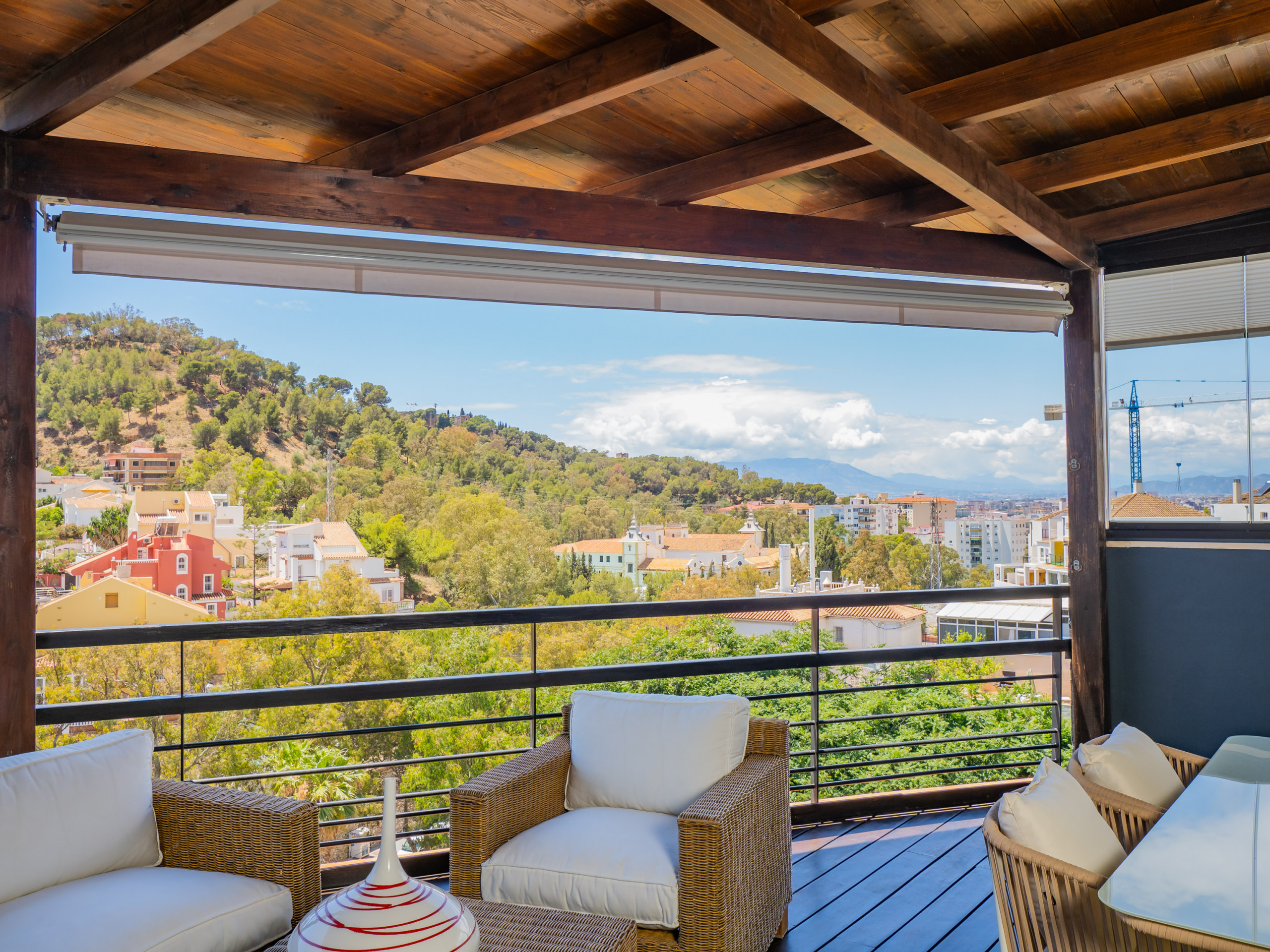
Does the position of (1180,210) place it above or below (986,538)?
above

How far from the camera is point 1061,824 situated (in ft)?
5.31

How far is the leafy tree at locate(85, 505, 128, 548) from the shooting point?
1118 centimetres

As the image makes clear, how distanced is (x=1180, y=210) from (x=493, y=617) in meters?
3.20

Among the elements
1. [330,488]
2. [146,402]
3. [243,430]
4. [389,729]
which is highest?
[146,402]

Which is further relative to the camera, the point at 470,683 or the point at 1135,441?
the point at 1135,441

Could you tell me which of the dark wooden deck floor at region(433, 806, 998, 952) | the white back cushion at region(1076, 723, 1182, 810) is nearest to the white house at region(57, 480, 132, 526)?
the dark wooden deck floor at region(433, 806, 998, 952)

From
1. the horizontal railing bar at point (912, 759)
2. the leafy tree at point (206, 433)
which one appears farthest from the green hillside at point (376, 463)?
the horizontal railing bar at point (912, 759)

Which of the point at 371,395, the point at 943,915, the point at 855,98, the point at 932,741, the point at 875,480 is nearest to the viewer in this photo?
the point at 855,98

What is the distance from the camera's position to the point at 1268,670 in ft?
11.0

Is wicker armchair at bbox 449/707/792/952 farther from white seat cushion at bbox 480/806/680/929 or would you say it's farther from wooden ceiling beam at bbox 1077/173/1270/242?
wooden ceiling beam at bbox 1077/173/1270/242

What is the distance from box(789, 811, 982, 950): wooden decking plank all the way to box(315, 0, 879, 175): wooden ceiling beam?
7.93 feet

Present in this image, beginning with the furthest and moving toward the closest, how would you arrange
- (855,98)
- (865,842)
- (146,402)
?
(146,402)
(865,842)
(855,98)

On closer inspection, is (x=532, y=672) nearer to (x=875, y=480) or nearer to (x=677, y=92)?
(x=677, y=92)

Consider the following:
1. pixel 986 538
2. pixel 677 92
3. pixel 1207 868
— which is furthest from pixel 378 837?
pixel 986 538
